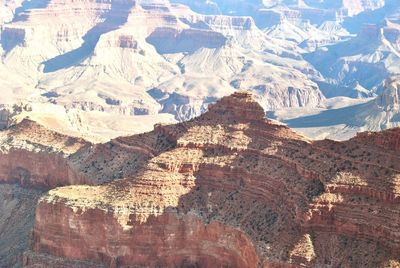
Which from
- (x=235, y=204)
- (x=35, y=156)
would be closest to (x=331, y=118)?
(x=35, y=156)

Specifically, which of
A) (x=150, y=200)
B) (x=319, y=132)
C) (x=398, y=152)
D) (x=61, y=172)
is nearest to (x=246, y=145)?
(x=150, y=200)

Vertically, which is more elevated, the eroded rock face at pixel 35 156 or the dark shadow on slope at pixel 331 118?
the dark shadow on slope at pixel 331 118

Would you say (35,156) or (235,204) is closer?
(235,204)

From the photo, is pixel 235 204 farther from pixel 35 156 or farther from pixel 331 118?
Result: pixel 331 118

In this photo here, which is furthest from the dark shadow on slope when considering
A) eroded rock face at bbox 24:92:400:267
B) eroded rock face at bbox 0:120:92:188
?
eroded rock face at bbox 24:92:400:267

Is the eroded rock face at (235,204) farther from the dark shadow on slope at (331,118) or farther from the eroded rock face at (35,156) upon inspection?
the dark shadow on slope at (331,118)

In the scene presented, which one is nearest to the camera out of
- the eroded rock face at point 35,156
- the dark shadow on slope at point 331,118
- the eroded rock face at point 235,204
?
the eroded rock face at point 235,204

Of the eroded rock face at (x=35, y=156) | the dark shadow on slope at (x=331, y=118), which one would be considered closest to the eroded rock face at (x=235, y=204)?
the eroded rock face at (x=35, y=156)

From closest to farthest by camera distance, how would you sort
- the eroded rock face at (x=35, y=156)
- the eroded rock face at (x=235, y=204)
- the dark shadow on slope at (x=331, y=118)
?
the eroded rock face at (x=235, y=204)
the eroded rock face at (x=35, y=156)
the dark shadow on slope at (x=331, y=118)

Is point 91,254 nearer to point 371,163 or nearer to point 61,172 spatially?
point 61,172
